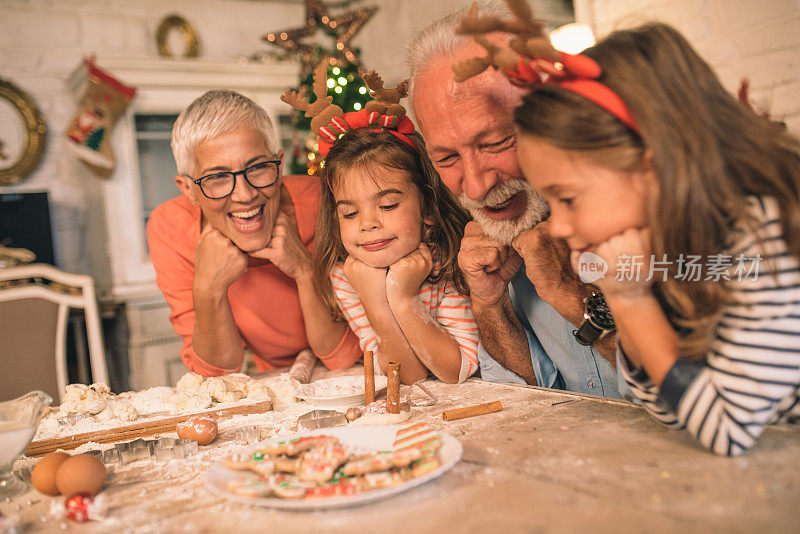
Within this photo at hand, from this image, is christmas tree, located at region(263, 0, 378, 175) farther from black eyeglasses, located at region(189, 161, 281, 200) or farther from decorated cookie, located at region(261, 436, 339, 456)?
decorated cookie, located at region(261, 436, 339, 456)

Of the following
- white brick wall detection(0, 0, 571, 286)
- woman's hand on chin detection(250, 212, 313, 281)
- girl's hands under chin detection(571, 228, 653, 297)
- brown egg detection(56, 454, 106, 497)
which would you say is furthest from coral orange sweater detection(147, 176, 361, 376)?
white brick wall detection(0, 0, 571, 286)

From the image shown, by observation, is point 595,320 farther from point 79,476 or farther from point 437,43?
point 79,476

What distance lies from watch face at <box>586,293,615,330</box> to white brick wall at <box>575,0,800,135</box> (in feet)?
4.03

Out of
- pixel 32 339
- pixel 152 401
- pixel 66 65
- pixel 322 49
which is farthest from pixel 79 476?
pixel 66 65

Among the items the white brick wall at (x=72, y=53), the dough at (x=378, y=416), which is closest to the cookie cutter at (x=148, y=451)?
the dough at (x=378, y=416)

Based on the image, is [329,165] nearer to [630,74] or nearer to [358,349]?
[358,349]

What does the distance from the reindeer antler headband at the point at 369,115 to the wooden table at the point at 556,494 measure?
1.10 m

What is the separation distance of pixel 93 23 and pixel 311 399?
4.25 metres

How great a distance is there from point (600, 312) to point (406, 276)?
0.59m

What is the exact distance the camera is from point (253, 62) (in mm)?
4641

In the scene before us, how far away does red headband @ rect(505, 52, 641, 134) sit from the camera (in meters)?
1.06

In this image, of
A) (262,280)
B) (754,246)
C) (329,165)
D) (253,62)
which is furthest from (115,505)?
→ (253,62)

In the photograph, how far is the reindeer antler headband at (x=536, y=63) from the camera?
42.2 inches

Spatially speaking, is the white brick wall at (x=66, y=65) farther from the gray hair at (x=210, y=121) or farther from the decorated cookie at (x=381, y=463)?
the decorated cookie at (x=381, y=463)
